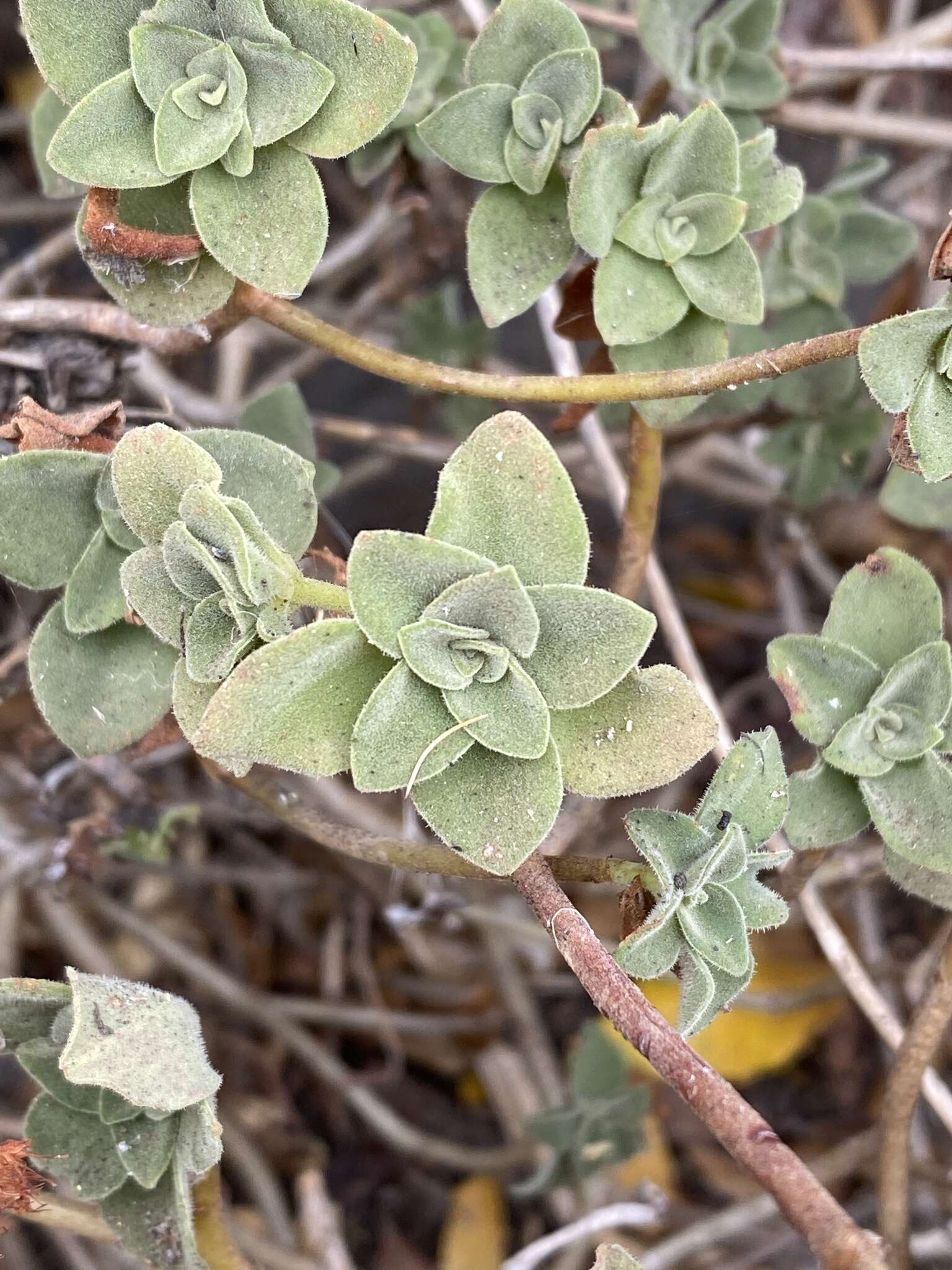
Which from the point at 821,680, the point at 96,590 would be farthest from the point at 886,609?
the point at 96,590

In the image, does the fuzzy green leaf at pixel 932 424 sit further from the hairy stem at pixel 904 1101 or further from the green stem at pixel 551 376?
the hairy stem at pixel 904 1101

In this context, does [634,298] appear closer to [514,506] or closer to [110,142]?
[514,506]

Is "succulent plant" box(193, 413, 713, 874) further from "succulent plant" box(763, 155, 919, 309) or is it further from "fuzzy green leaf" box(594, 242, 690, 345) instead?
"succulent plant" box(763, 155, 919, 309)

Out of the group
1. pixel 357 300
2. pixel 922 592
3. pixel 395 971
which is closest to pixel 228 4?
pixel 922 592

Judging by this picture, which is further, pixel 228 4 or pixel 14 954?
pixel 14 954

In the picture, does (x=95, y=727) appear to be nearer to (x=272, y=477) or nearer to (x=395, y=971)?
(x=272, y=477)

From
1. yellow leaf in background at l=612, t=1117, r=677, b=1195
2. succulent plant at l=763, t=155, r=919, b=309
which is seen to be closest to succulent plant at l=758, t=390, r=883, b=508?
succulent plant at l=763, t=155, r=919, b=309
